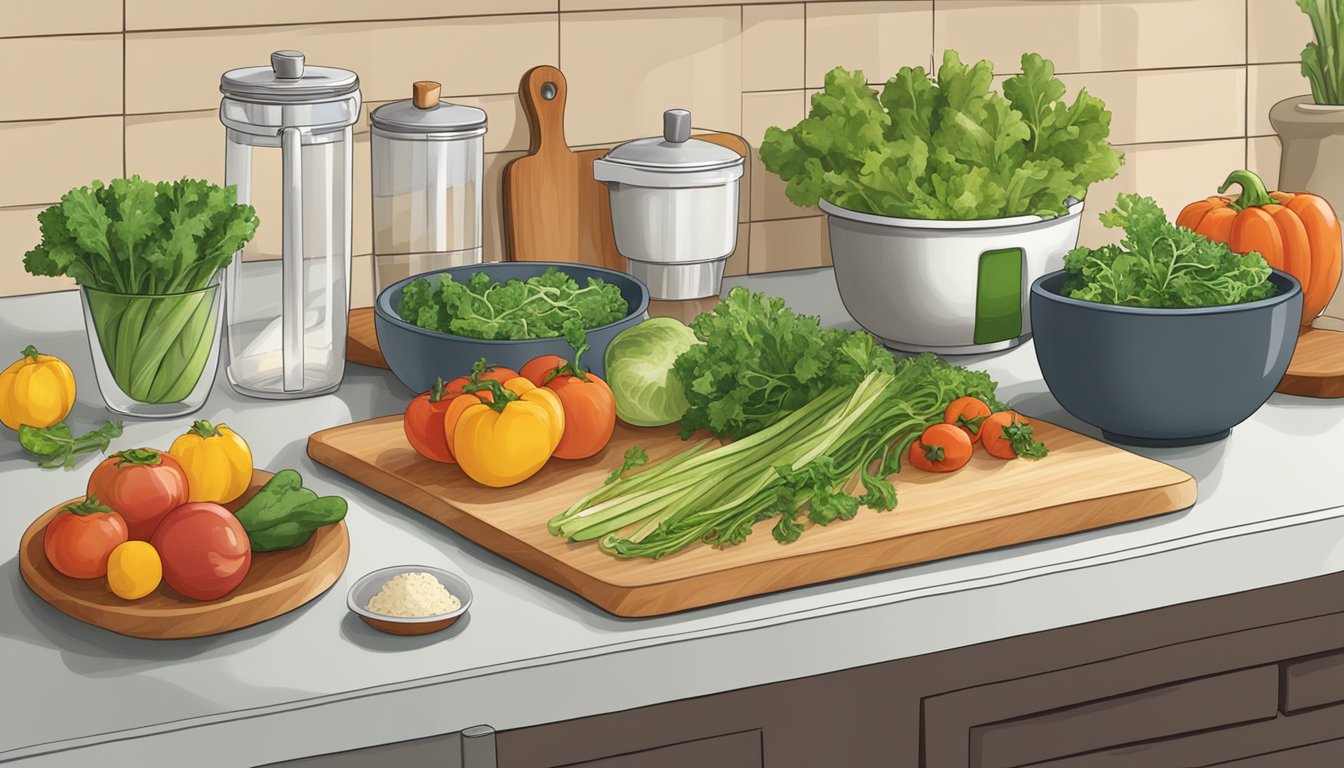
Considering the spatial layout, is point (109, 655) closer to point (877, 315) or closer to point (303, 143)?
point (303, 143)

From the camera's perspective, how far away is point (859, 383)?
4.49 ft

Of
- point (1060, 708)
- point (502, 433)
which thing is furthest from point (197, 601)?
point (1060, 708)

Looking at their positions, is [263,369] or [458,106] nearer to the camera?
[263,369]

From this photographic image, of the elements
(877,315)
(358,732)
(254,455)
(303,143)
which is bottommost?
(358,732)

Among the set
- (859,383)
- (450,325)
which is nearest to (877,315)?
(859,383)

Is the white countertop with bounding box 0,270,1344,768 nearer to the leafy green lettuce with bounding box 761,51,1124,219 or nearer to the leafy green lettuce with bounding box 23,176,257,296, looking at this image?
the leafy green lettuce with bounding box 23,176,257,296

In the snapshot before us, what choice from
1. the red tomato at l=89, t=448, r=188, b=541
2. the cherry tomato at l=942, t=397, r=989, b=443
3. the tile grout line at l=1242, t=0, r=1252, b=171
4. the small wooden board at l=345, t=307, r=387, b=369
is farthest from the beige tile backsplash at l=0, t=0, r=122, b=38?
the tile grout line at l=1242, t=0, r=1252, b=171

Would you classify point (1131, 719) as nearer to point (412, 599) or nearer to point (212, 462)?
point (412, 599)

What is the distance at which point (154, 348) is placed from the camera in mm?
1456

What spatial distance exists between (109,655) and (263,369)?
Answer: 59 centimetres

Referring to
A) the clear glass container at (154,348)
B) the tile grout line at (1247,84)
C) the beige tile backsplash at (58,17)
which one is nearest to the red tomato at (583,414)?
the clear glass container at (154,348)

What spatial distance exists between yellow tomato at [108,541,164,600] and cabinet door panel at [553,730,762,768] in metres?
0.31

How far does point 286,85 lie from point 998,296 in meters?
0.76

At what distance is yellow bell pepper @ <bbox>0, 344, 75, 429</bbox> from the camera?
55.9 inches
